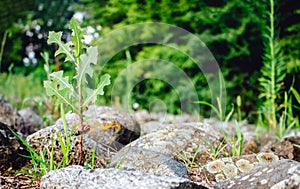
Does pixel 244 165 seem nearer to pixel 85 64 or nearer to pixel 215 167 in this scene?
pixel 215 167

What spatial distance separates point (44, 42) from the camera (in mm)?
9328

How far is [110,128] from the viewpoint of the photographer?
9.39ft

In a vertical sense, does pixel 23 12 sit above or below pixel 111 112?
above

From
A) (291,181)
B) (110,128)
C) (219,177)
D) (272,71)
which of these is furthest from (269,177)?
(272,71)

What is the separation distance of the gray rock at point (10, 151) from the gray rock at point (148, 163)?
21.5 inches

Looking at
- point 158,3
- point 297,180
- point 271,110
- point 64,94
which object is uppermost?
point 158,3

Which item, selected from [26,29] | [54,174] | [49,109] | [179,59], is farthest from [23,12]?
[54,174]

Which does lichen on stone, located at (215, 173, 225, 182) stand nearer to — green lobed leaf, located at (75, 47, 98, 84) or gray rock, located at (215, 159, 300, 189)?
gray rock, located at (215, 159, 300, 189)

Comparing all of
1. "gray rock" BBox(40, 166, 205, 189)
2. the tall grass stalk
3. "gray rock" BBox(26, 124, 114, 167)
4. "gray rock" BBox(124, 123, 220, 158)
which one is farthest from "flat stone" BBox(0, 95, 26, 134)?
the tall grass stalk

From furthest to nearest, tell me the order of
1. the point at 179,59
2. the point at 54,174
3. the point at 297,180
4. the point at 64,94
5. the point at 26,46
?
the point at 26,46, the point at 179,59, the point at 64,94, the point at 54,174, the point at 297,180

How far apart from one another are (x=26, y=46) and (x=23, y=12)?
83 centimetres

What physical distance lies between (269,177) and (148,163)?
55cm

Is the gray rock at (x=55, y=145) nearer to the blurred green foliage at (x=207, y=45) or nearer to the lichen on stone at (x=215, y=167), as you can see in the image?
the lichen on stone at (x=215, y=167)

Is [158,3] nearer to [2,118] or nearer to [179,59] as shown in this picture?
[179,59]
